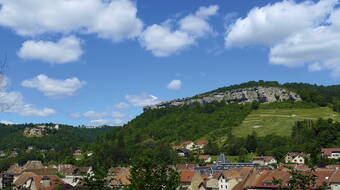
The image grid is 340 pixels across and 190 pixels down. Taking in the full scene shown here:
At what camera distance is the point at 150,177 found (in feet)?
88.1

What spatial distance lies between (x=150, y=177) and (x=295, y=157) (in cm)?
9295

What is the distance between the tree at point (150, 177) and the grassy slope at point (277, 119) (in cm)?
13230

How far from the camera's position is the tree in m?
26.7

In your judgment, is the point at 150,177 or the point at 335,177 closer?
the point at 150,177

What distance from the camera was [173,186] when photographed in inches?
1082

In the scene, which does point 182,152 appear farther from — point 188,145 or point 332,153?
point 332,153

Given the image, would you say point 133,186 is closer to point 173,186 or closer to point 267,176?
point 173,186

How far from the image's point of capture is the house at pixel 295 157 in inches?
4340

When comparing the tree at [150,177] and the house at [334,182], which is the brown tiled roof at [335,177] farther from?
the tree at [150,177]

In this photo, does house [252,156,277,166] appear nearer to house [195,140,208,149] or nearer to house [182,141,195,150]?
house [195,140,208,149]

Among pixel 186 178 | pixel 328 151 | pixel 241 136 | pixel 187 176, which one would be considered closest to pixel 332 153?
pixel 328 151

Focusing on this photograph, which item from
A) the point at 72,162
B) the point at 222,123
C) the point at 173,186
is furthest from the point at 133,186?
the point at 222,123

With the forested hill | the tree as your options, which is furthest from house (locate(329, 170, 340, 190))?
the forested hill

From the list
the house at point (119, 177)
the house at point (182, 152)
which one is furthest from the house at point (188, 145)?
the house at point (119, 177)
